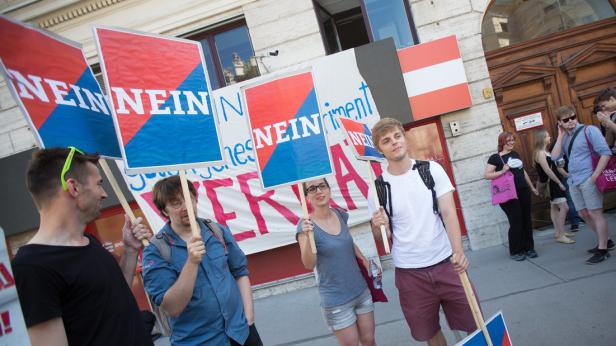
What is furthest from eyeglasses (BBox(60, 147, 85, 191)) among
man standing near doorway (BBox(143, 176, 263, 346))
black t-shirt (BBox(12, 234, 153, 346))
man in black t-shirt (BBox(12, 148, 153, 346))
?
man standing near doorway (BBox(143, 176, 263, 346))

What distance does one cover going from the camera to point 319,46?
21.0 feet

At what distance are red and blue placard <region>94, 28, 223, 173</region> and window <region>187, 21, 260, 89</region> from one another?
4.73 metres

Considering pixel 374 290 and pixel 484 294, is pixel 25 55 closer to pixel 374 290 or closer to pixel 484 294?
pixel 374 290

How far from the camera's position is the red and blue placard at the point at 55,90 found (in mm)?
1857

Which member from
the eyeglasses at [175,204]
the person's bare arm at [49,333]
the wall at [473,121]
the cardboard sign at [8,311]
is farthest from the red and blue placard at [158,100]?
the wall at [473,121]

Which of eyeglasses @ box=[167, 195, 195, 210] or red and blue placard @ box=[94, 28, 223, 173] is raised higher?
red and blue placard @ box=[94, 28, 223, 173]

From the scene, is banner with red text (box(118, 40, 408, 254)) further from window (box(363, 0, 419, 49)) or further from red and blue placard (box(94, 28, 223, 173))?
red and blue placard (box(94, 28, 223, 173))

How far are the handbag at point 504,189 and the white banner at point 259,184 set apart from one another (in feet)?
6.06

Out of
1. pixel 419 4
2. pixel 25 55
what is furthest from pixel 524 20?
pixel 25 55

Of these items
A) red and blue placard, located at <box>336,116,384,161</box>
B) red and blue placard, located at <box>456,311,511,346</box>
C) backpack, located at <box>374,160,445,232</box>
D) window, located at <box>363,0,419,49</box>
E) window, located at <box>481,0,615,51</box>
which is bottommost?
red and blue placard, located at <box>456,311,511,346</box>

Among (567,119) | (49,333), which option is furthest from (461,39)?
(49,333)

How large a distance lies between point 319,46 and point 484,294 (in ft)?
14.5

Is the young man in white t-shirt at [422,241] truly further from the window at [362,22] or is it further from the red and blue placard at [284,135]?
the window at [362,22]

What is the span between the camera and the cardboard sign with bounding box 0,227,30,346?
2.83 ft
